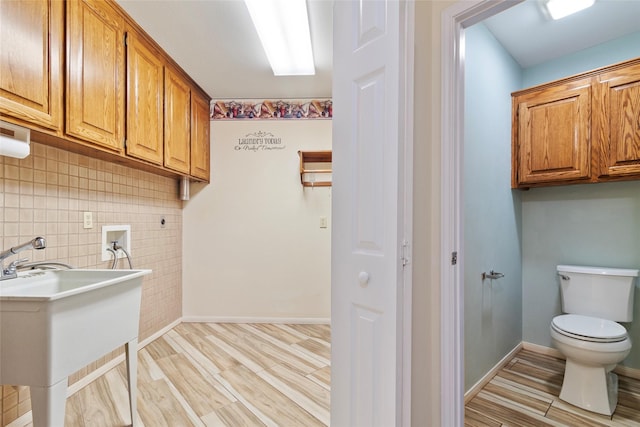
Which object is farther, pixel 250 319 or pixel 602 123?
pixel 250 319

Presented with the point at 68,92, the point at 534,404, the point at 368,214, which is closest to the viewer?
the point at 368,214

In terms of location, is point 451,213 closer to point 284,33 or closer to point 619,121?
point 284,33

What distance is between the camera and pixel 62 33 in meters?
1.45

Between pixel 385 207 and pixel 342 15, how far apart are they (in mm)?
837

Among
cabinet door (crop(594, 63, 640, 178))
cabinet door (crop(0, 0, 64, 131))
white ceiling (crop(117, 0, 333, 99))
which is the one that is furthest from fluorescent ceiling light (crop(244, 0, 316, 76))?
cabinet door (crop(594, 63, 640, 178))

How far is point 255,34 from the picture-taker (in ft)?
6.58

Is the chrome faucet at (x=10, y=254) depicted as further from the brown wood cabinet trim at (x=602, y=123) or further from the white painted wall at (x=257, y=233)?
the brown wood cabinet trim at (x=602, y=123)

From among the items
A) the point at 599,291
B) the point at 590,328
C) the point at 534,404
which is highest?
the point at 599,291

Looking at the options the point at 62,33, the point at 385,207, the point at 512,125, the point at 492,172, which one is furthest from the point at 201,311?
the point at 512,125

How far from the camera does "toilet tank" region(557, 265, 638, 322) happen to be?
6.52 ft

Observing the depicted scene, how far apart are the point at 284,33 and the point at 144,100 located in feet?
3.60

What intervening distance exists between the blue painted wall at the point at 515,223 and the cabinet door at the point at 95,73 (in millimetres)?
2143

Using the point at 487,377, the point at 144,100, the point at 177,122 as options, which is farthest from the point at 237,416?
the point at 177,122

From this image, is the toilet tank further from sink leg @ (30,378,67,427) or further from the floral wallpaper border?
sink leg @ (30,378,67,427)
